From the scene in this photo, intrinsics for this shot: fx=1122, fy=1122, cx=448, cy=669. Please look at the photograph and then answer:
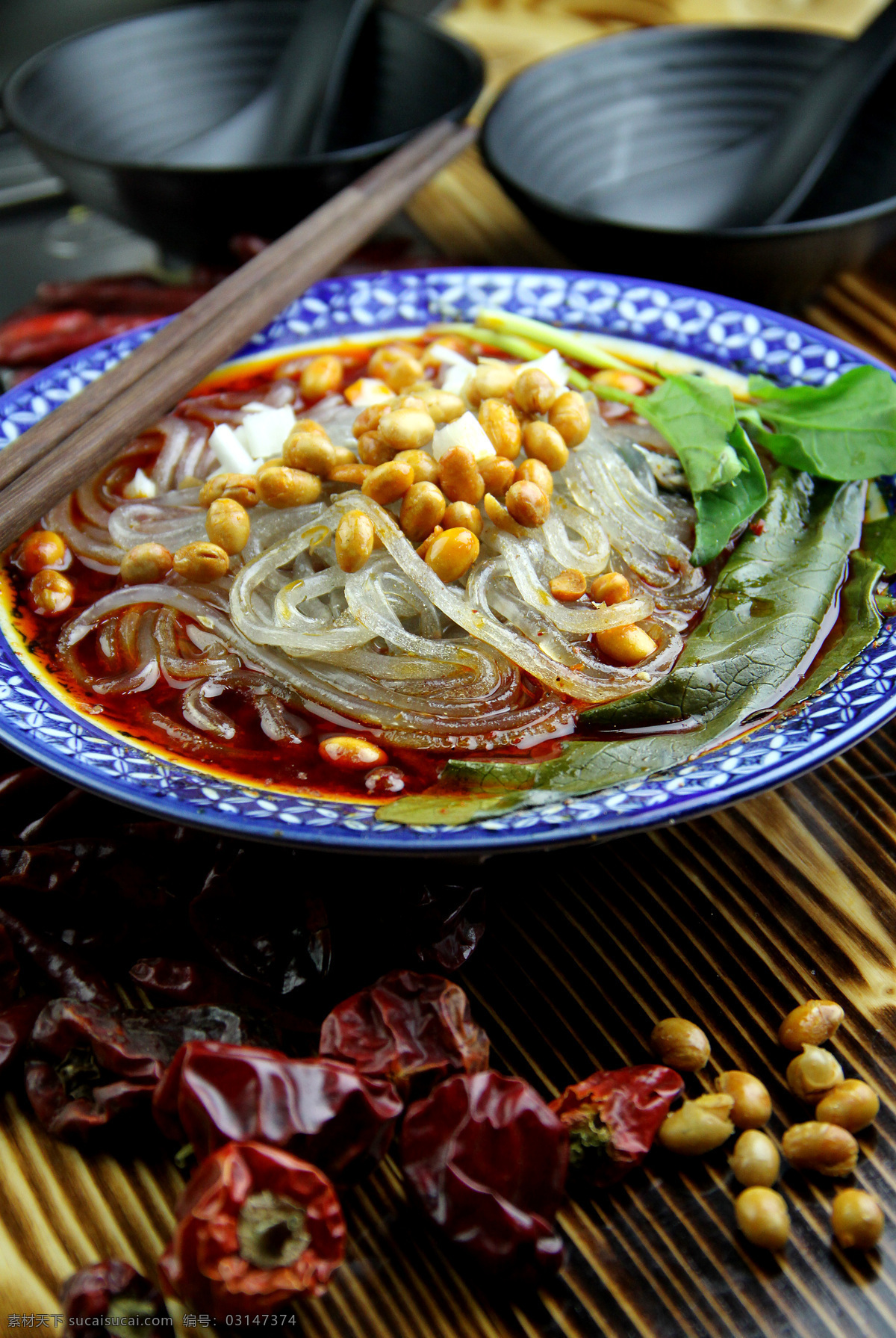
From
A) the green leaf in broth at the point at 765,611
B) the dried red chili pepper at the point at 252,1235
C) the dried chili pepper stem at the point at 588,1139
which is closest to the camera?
the dried red chili pepper at the point at 252,1235

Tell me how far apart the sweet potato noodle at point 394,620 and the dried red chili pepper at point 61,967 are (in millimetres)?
510

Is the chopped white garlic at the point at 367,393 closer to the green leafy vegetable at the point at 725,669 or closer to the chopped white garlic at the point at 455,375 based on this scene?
the chopped white garlic at the point at 455,375

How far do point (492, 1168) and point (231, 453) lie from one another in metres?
1.97

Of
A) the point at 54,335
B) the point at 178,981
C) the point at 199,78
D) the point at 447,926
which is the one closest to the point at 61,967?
the point at 178,981

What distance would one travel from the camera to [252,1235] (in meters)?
1.86

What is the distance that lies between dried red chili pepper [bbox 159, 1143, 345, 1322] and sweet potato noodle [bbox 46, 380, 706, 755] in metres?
0.93

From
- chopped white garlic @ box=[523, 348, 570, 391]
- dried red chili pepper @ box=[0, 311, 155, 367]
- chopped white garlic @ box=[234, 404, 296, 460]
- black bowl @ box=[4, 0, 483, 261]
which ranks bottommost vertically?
chopped white garlic @ box=[523, 348, 570, 391]

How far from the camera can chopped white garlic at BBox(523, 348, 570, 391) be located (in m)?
3.37

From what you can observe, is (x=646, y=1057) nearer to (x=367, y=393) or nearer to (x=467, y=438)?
(x=467, y=438)

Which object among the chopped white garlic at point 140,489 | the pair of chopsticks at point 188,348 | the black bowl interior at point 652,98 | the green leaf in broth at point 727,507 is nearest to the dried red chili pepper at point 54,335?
the pair of chopsticks at point 188,348

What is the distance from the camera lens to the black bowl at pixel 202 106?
4246 millimetres

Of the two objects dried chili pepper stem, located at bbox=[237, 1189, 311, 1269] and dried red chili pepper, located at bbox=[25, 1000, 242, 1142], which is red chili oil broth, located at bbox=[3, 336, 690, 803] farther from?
dried chili pepper stem, located at bbox=[237, 1189, 311, 1269]

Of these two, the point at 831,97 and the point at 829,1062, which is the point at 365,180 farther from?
the point at 829,1062

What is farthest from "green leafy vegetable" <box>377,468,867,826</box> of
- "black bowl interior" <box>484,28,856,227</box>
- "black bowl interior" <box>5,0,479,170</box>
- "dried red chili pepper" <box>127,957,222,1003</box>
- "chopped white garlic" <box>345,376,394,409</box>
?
"black bowl interior" <box>5,0,479,170</box>
